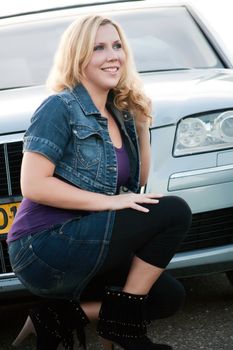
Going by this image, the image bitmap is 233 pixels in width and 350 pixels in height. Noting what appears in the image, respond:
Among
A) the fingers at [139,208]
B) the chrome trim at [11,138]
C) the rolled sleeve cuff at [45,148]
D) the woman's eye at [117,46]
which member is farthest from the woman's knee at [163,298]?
the chrome trim at [11,138]

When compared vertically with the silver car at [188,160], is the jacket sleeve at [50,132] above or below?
above

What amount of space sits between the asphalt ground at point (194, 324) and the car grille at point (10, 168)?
0.62 metres

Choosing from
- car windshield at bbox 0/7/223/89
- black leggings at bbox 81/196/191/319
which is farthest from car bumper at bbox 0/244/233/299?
car windshield at bbox 0/7/223/89

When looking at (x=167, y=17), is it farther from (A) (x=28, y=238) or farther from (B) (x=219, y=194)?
(A) (x=28, y=238)

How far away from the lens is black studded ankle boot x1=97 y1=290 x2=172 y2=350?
10.8ft

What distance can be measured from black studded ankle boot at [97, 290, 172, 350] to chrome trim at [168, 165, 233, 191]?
0.90 metres

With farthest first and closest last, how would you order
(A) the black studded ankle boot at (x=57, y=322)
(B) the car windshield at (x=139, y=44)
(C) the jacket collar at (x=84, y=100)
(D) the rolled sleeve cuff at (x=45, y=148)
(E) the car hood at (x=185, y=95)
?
(B) the car windshield at (x=139, y=44), (E) the car hood at (x=185, y=95), (A) the black studded ankle boot at (x=57, y=322), (C) the jacket collar at (x=84, y=100), (D) the rolled sleeve cuff at (x=45, y=148)

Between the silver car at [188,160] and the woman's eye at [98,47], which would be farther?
the silver car at [188,160]

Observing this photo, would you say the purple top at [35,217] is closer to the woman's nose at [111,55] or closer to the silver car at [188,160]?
the woman's nose at [111,55]

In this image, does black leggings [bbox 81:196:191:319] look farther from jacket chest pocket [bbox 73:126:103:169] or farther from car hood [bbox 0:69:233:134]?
car hood [bbox 0:69:233:134]

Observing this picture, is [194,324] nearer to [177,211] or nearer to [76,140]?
[177,211]

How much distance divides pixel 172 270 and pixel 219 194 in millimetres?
387

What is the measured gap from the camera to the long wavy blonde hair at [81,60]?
3.37m

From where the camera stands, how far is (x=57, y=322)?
350 centimetres
